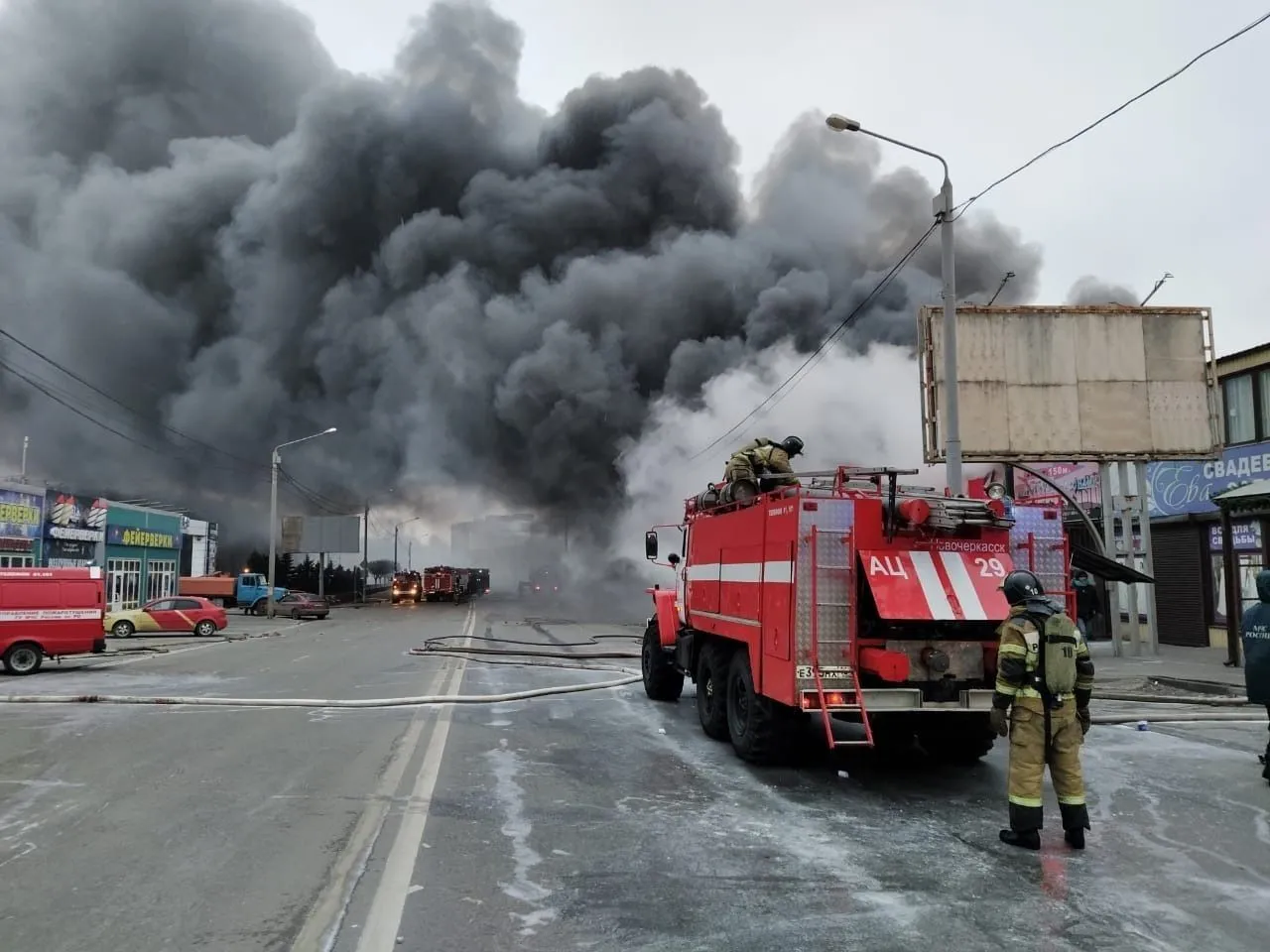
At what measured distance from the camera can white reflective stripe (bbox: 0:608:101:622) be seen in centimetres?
1367

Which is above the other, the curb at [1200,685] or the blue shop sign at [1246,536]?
the blue shop sign at [1246,536]

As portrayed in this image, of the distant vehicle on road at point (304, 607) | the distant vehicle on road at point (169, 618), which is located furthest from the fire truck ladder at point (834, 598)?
the distant vehicle on road at point (304, 607)

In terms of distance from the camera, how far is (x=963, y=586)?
614 cm

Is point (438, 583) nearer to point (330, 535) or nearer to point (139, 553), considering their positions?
point (330, 535)

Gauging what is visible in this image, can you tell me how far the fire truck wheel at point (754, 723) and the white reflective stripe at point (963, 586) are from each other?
144cm

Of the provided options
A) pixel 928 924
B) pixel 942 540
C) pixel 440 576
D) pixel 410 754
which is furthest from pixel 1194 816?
pixel 440 576

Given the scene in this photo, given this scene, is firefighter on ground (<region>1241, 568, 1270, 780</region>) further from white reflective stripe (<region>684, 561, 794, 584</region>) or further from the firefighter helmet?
white reflective stripe (<region>684, 561, 794, 584</region>)

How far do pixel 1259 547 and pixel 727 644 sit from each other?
12.5m

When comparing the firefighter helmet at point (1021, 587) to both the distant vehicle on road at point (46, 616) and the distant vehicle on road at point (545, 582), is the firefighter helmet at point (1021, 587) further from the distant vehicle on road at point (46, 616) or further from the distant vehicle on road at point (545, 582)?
the distant vehicle on road at point (545, 582)

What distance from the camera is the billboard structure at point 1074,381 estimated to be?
16.3m

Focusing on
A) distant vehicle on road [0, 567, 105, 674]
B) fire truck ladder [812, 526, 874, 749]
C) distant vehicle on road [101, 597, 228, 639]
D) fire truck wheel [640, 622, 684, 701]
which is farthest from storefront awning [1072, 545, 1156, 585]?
distant vehicle on road [101, 597, 228, 639]

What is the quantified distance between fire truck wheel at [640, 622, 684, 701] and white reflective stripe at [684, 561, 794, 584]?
1.47 meters

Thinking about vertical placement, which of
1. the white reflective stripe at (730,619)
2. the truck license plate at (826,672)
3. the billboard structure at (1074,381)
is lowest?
the truck license plate at (826,672)

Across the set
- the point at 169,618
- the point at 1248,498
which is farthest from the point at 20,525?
the point at 1248,498
